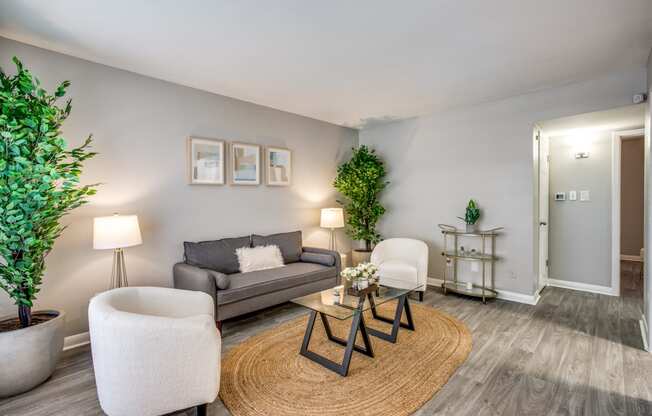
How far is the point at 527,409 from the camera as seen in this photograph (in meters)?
1.97

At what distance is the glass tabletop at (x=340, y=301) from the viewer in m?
2.50

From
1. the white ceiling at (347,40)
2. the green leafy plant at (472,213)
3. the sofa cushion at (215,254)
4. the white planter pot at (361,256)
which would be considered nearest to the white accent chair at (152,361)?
the sofa cushion at (215,254)

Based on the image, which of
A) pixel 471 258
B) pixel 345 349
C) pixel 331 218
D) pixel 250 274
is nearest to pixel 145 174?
pixel 250 274

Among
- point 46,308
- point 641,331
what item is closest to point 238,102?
point 46,308

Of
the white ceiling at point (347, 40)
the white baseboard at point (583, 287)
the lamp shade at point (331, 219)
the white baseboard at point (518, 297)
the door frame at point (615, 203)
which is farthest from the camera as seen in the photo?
the lamp shade at point (331, 219)

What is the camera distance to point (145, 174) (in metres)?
3.29

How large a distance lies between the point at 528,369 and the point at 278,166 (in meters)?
3.57

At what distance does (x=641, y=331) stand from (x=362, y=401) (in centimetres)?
299

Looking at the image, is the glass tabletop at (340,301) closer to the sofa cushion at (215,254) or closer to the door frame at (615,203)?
the sofa cushion at (215,254)

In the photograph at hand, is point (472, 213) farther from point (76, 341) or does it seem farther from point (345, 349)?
point (76, 341)

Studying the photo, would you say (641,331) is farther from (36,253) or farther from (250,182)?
(36,253)

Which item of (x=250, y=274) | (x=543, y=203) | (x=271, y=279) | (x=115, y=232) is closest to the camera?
(x=115, y=232)

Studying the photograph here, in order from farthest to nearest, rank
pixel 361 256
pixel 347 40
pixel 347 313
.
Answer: pixel 361 256 → pixel 347 40 → pixel 347 313

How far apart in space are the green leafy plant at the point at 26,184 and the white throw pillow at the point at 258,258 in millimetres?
1768
